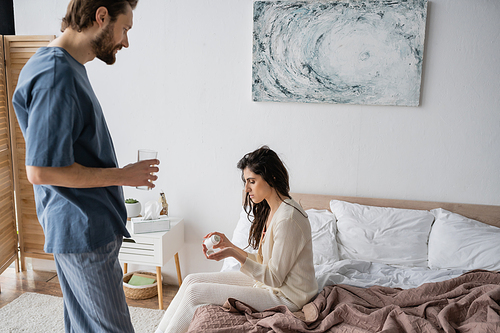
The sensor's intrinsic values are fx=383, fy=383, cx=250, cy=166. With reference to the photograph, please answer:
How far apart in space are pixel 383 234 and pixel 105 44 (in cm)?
182

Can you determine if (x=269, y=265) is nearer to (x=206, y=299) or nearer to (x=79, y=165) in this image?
(x=206, y=299)

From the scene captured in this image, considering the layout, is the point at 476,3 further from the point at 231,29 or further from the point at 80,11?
the point at 80,11

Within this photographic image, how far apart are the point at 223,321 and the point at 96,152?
743mm

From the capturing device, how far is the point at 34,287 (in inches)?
106

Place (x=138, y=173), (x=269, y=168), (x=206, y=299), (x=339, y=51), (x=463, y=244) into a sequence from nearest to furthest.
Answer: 1. (x=138, y=173)
2. (x=206, y=299)
3. (x=269, y=168)
4. (x=463, y=244)
5. (x=339, y=51)

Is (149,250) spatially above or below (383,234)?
below

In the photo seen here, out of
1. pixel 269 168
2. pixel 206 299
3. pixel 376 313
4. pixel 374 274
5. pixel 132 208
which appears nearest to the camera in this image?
pixel 376 313

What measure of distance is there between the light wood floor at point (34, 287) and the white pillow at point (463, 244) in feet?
5.61

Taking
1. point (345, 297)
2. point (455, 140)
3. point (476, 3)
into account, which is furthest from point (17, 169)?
point (476, 3)

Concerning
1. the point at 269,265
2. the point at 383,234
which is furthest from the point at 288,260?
the point at 383,234

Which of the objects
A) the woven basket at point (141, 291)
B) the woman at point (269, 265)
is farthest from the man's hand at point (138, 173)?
the woven basket at point (141, 291)

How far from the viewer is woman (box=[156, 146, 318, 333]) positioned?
1522 mm

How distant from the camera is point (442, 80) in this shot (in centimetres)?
237

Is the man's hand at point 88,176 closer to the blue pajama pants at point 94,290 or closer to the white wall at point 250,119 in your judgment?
the blue pajama pants at point 94,290
